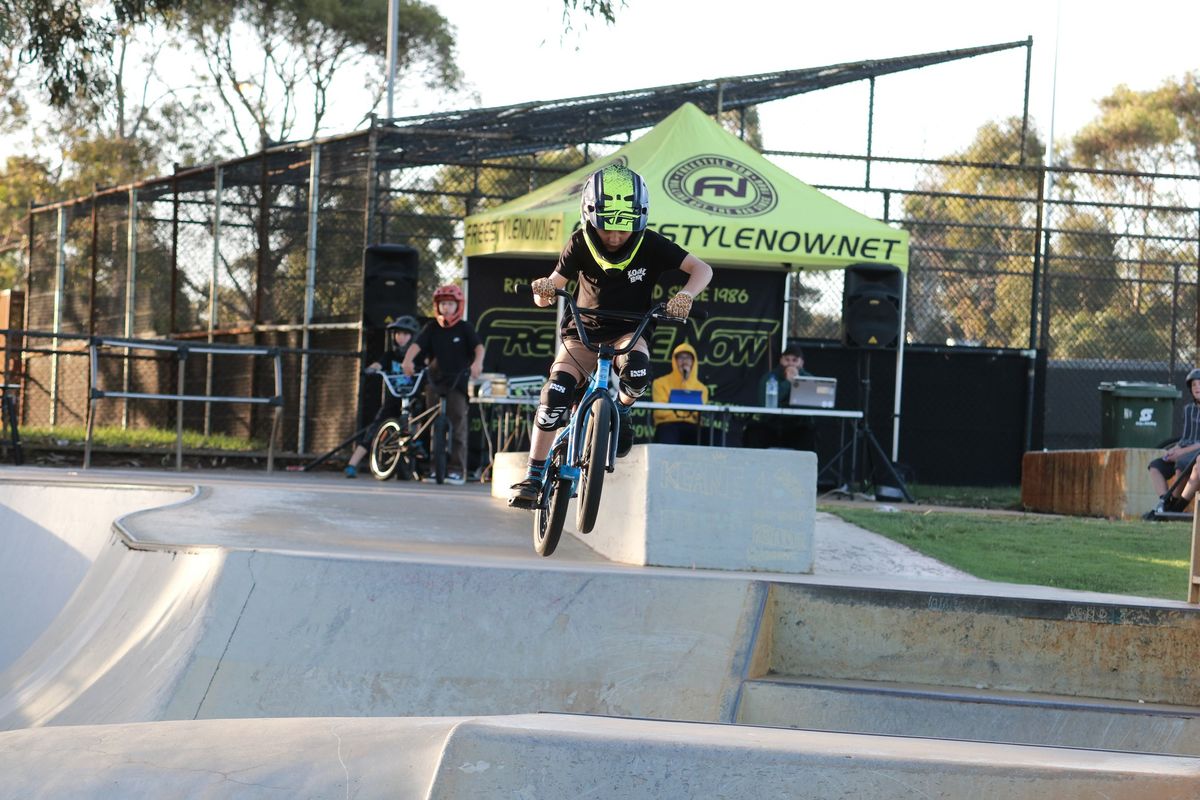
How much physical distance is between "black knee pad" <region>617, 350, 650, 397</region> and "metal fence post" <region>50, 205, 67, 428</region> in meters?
15.3

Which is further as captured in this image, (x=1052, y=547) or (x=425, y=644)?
(x=1052, y=547)

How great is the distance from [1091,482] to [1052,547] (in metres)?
3.90

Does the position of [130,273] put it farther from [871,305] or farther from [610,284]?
[610,284]

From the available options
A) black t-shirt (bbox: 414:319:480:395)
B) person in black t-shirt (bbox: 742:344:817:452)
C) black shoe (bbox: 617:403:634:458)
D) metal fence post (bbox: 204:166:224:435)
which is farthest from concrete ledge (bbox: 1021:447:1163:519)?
metal fence post (bbox: 204:166:224:435)

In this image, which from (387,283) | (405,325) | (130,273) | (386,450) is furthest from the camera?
(130,273)

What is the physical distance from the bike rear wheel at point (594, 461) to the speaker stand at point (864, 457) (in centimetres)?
775

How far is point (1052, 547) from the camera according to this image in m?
9.90

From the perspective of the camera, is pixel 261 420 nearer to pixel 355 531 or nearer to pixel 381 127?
pixel 381 127

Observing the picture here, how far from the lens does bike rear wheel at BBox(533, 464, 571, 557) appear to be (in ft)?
22.1

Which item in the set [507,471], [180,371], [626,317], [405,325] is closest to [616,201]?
[626,317]

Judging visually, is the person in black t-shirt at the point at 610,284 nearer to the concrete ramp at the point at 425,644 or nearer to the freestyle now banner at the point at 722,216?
the concrete ramp at the point at 425,644

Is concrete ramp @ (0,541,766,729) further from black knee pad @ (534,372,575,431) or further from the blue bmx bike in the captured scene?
black knee pad @ (534,372,575,431)

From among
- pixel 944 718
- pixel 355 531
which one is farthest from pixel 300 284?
pixel 944 718

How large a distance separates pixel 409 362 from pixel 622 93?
173 inches
